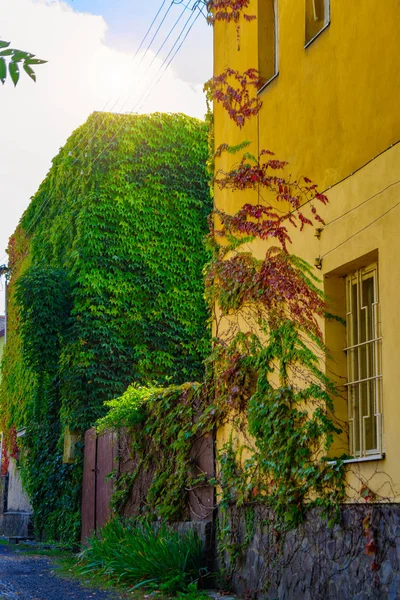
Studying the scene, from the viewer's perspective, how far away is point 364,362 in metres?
7.68

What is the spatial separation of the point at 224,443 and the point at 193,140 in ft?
36.6

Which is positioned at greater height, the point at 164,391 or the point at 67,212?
the point at 67,212

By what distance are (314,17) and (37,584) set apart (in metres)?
7.06

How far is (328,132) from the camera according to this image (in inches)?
317

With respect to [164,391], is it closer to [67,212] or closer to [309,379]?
[309,379]

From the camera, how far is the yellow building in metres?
6.95

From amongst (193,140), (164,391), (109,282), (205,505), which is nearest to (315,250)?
(205,505)

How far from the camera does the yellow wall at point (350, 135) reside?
6.93 metres

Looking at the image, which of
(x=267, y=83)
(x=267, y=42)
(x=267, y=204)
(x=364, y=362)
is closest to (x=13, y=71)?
(x=364, y=362)

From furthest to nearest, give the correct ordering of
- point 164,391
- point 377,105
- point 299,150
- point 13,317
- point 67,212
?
1. point 13,317
2. point 67,212
3. point 164,391
4. point 299,150
5. point 377,105

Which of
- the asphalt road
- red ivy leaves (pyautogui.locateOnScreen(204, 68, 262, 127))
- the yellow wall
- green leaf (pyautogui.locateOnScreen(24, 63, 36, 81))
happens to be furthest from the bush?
green leaf (pyautogui.locateOnScreen(24, 63, 36, 81))

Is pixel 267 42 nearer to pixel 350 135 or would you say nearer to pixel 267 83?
pixel 267 83

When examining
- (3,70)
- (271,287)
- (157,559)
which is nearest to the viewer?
(3,70)

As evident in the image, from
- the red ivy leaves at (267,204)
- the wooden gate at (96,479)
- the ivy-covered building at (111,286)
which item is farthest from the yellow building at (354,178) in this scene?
the ivy-covered building at (111,286)
